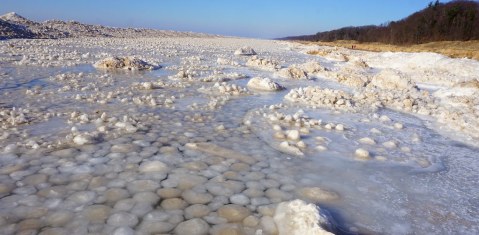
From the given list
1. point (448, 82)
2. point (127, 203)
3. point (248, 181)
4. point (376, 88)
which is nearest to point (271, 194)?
point (248, 181)

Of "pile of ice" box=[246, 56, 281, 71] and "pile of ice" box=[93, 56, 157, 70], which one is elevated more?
"pile of ice" box=[93, 56, 157, 70]

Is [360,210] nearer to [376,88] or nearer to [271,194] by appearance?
[271,194]

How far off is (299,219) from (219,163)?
160cm

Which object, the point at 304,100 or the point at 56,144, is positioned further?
the point at 304,100

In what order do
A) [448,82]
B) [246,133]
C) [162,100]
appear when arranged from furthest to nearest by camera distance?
[448,82], [162,100], [246,133]

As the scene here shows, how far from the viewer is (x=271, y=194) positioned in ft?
12.1

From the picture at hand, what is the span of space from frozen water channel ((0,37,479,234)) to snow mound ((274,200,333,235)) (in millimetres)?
94

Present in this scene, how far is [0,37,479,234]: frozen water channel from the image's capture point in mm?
3180

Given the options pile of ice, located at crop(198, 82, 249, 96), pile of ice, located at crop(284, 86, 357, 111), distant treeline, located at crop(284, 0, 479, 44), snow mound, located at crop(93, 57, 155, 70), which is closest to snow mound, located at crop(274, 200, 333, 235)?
pile of ice, located at crop(284, 86, 357, 111)

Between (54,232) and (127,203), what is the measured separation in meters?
0.65

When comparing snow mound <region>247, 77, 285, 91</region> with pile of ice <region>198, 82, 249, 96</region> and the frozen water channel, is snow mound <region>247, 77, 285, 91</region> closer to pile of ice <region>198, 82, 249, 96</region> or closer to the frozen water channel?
pile of ice <region>198, 82, 249, 96</region>

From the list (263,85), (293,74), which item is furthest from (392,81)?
(263,85)

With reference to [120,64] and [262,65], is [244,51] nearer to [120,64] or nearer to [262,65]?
[262,65]

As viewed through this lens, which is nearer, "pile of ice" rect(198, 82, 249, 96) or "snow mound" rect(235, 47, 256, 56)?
"pile of ice" rect(198, 82, 249, 96)
